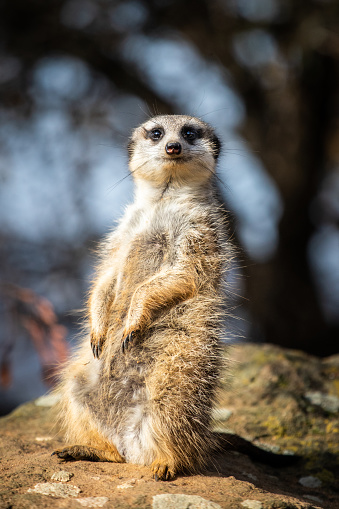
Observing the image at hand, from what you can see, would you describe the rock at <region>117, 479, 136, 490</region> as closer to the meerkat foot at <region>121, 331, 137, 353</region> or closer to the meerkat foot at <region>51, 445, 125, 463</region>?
the meerkat foot at <region>51, 445, 125, 463</region>

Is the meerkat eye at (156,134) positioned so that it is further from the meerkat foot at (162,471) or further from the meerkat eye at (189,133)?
the meerkat foot at (162,471)

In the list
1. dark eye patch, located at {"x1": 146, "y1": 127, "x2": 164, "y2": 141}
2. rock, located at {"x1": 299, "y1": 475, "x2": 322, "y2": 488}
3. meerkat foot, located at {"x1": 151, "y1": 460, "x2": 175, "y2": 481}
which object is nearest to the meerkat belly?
meerkat foot, located at {"x1": 151, "y1": 460, "x2": 175, "y2": 481}

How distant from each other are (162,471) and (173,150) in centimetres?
193

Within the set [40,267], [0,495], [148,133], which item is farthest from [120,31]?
[0,495]

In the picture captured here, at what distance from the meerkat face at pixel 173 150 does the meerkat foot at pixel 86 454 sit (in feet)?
5.68

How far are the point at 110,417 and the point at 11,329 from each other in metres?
0.76

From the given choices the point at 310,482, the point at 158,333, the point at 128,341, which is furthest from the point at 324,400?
the point at 128,341

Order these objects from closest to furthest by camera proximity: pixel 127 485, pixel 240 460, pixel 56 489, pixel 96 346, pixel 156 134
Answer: pixel 56 489
pixel 127 485
pixel 96 346
pixel 240 460
pixel 156 134

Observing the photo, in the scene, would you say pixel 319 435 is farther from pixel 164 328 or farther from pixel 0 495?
pixel 0 495

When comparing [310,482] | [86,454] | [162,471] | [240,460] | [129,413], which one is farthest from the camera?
[240,460]

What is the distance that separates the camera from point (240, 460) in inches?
134

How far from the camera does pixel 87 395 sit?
308 centimetres

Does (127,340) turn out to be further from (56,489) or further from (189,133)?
(189,133)

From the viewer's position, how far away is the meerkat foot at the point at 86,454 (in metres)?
2.77
